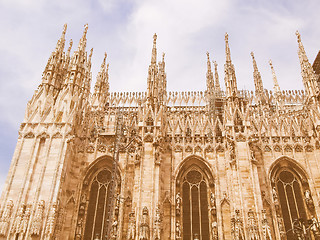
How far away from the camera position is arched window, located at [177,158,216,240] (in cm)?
2050

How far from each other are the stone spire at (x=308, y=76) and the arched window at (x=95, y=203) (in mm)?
16484

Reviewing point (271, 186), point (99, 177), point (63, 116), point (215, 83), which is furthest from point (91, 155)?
point (215, 83)

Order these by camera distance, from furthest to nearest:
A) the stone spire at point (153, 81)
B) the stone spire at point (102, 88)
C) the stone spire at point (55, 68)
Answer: the stone spire at point (102, 88) < the stone spire at point (55, 68) < the stone spire at point (153, 81)

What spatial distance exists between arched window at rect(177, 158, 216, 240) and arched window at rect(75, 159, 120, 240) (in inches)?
184

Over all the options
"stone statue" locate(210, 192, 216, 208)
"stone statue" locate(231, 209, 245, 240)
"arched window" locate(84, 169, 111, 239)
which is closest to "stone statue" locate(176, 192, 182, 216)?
"stone statue" locate(210, 192, 216, 208)

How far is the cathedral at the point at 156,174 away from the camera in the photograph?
19.2m

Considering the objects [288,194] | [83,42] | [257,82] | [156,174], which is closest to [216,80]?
[257,82]

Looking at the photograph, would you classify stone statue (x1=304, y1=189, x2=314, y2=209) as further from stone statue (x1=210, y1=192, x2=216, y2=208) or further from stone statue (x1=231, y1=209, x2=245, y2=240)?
stone statue (x1=210, y1=192, x2=216, y2=208)

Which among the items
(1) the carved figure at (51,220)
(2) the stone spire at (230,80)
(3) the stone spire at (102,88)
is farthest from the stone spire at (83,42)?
(1) the carved figure at (51,220)

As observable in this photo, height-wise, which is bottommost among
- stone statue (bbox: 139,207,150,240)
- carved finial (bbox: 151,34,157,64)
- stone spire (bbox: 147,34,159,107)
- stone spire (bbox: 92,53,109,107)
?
stone statue (bbox: 139,207,150,240)

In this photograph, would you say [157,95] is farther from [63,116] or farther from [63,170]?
[63,170]

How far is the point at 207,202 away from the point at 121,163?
6.56 m

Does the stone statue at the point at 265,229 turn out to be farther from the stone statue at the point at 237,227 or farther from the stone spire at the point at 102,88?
the stone spire at the point at 102,88

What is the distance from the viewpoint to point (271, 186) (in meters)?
21.8
